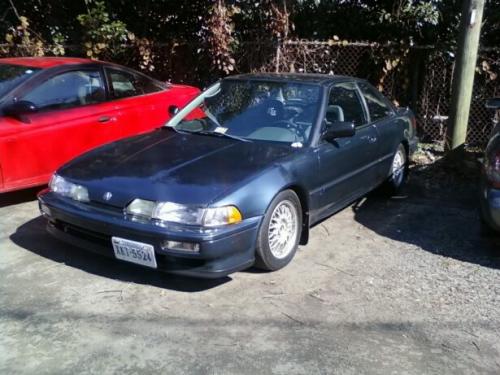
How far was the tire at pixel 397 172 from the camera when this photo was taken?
6.09 meters

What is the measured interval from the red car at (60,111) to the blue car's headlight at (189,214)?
2.02 m

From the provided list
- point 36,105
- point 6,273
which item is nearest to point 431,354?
point 6,273

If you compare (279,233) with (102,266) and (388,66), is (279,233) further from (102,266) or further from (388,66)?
(388,66)

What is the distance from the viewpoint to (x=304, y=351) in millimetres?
3111

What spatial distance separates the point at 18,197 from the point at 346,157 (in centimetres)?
347

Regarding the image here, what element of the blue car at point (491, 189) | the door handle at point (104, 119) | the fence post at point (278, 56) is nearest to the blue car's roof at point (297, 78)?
the blue car at point (491, 189)

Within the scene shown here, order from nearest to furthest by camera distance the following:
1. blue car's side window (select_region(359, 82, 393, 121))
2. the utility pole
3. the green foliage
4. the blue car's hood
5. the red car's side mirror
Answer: the blue car's hood < the red car's side mirror < blue car's side window (select_region(359, 82, 393, 121)) < the utility pole < the green foliage

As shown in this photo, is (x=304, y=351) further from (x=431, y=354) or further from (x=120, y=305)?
(x=120, y=305)

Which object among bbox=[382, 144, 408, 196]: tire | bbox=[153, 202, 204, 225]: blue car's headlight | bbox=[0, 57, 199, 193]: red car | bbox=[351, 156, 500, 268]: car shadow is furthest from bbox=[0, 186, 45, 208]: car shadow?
bbox=[382, 144, 408, 196]: tire

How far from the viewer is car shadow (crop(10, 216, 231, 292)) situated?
12.9ft

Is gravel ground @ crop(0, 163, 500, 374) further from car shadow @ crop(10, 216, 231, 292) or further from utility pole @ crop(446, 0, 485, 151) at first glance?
utility pole @ crop(446, 0, 485, 151)

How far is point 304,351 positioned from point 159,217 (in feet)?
4.09

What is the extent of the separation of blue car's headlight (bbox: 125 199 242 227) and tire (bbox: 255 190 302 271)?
0.34 metres

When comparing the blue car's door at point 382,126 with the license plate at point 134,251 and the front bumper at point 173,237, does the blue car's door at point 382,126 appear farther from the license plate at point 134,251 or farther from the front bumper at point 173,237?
the license plate at point 134,251
